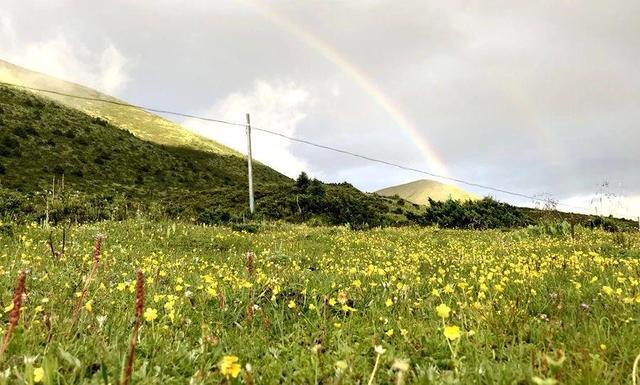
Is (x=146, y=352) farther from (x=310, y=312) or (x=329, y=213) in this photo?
(x=329, y=213)

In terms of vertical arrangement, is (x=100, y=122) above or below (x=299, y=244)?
above

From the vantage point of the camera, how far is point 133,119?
108 meters

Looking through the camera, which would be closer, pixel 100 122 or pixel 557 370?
pixel 557 370

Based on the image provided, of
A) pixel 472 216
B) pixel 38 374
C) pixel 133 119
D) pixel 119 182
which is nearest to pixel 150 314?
pixel 38 374

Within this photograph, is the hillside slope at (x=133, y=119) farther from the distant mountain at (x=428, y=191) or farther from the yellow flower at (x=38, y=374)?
the yellow flower at (x=38, y=374)

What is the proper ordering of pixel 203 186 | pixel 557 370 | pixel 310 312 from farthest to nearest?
pixel 203 186, pixel 310 312, pixel 557 370

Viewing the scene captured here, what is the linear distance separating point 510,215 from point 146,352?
3622 cm

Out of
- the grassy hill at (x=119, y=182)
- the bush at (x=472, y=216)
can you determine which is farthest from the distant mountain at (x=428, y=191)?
the bush at (x=472, y=216)

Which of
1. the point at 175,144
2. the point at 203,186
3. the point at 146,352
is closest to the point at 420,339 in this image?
the point at 146,352

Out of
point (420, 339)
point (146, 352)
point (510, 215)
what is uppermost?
point (510, 215)

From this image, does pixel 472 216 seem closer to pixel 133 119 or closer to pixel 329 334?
pixel 329 334

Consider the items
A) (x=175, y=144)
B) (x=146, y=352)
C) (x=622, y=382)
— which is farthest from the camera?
(x=175, y=144)

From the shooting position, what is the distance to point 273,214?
116 ft

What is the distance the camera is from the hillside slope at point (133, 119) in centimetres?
9756
